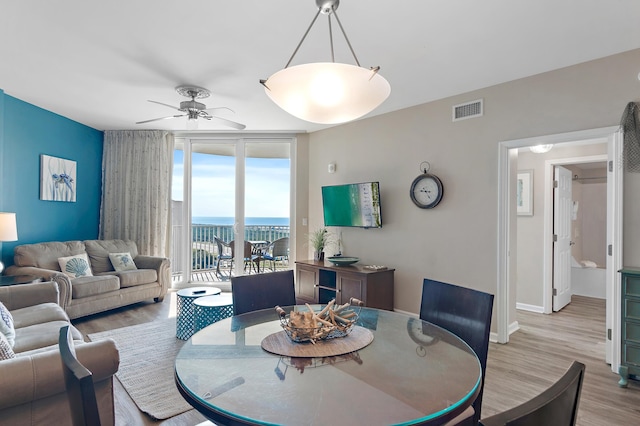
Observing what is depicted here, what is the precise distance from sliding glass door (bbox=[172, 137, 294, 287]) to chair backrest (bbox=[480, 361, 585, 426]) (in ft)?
17.3

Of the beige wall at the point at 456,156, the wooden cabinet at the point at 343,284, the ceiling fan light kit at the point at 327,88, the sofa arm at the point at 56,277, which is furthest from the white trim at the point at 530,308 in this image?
the sofa arm at the point at 56,277

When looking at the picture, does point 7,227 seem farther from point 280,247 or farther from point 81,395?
point 81,395

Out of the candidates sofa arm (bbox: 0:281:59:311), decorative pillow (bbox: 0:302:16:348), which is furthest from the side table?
decorative pillow (bbox: 0:302:16:348)

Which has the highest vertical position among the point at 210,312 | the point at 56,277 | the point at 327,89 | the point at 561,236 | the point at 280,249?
the point at 327,89

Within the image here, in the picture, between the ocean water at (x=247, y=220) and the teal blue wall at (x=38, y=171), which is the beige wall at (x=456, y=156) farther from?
the teal blue wall at (x=38, y=171)

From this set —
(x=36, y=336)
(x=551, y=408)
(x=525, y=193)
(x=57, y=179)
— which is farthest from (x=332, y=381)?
(x=57, y=179)

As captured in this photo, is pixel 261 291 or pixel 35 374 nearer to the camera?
pixel 35 374

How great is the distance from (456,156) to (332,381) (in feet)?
11.0

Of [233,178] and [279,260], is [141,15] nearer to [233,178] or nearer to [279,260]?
[233,178]

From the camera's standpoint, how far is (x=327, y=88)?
166 cm

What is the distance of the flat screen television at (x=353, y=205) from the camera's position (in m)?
4.57

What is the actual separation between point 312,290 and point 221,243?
2.04 meters

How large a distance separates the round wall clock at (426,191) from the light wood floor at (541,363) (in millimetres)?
1633

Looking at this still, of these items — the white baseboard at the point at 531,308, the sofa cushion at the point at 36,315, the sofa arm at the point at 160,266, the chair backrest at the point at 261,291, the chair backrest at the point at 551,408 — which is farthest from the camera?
the sofa arm at the point at 160,266
